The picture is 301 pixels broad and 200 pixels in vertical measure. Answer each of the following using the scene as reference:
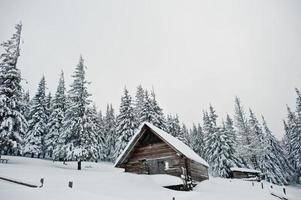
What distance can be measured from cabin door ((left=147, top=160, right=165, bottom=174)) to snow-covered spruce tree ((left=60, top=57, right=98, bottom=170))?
40.7ft

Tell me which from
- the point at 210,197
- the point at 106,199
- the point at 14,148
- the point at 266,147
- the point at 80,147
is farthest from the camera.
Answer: the point at 266,147

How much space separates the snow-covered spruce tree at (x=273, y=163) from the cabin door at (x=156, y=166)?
31.6 meters

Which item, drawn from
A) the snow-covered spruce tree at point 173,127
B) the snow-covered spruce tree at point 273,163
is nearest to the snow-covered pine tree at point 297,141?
the snow-covered spruce tree at point 273,163

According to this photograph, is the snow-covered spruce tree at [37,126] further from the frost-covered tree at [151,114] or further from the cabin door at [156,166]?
the cabin door at [156,166]

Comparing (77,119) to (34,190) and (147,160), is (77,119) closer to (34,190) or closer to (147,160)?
(147,160)

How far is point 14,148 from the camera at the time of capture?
2675 cm

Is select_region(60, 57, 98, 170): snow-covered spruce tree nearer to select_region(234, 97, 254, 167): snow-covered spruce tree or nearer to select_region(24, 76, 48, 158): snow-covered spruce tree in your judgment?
select_region(24, 76, 48, 158): snow-covered spruce tree

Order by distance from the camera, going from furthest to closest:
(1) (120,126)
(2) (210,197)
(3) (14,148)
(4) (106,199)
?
(1) (120,126) → (3) (14,148) → (2) (210,197) → (4) (106,199)

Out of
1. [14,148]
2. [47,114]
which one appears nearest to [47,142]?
[47,114]

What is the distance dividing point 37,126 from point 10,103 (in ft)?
61.0

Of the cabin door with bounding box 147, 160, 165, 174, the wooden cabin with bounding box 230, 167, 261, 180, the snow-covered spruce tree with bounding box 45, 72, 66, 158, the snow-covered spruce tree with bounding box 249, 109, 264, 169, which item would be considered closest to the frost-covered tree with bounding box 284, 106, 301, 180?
the snow-covered spruce tree with bounding box 249, 109, 264, 169

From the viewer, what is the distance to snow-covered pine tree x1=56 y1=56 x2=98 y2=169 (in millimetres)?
32078

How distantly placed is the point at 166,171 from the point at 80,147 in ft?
49.8

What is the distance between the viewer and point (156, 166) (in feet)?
75.4
